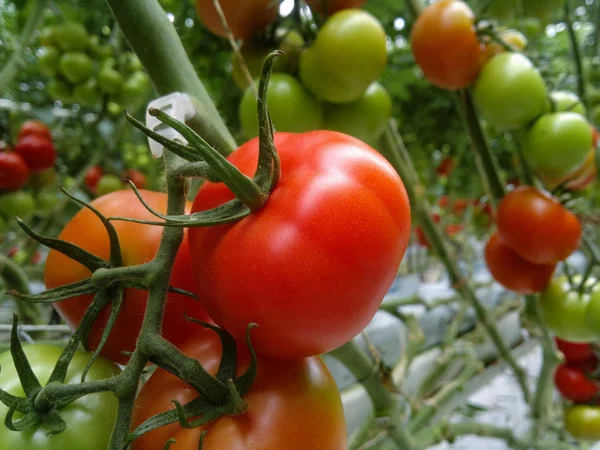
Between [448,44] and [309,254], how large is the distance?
404 mm

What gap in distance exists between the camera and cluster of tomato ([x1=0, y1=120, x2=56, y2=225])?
0.83 metres

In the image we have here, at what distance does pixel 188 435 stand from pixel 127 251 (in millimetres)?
99

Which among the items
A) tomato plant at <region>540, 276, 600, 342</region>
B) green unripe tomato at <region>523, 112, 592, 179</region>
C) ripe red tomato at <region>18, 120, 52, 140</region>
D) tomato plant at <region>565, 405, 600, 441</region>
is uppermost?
ripe red tomato at <region>18, 120, 52, 140</region>

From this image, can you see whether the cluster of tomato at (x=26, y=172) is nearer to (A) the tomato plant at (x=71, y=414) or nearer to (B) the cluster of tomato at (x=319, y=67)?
(B) the cluster of tomato at (x=319, y=67)

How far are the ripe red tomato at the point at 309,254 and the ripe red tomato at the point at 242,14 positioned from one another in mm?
266

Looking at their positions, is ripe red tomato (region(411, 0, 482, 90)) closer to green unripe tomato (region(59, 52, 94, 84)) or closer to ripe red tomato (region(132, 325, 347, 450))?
ripe red tomato (region(132, 325, 347, 450))

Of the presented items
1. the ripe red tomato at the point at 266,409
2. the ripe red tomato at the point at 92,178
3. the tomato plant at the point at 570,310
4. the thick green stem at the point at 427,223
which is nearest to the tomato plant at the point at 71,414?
the ripe red tomato at the point at 266,409

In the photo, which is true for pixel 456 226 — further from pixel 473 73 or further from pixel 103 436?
pixel 103 436

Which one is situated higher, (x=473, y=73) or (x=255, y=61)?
→ (x=255, y=61)

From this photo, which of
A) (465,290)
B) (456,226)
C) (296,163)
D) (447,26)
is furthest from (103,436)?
(456,226)

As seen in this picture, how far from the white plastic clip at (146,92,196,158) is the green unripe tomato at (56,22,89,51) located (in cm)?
65

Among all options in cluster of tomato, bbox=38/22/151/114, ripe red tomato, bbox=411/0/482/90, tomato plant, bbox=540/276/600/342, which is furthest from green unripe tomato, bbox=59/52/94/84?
tomato plant, bbox=540/276/600/342

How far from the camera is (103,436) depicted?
20 centimetres

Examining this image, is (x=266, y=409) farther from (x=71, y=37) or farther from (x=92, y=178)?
(x=92, y=178)
